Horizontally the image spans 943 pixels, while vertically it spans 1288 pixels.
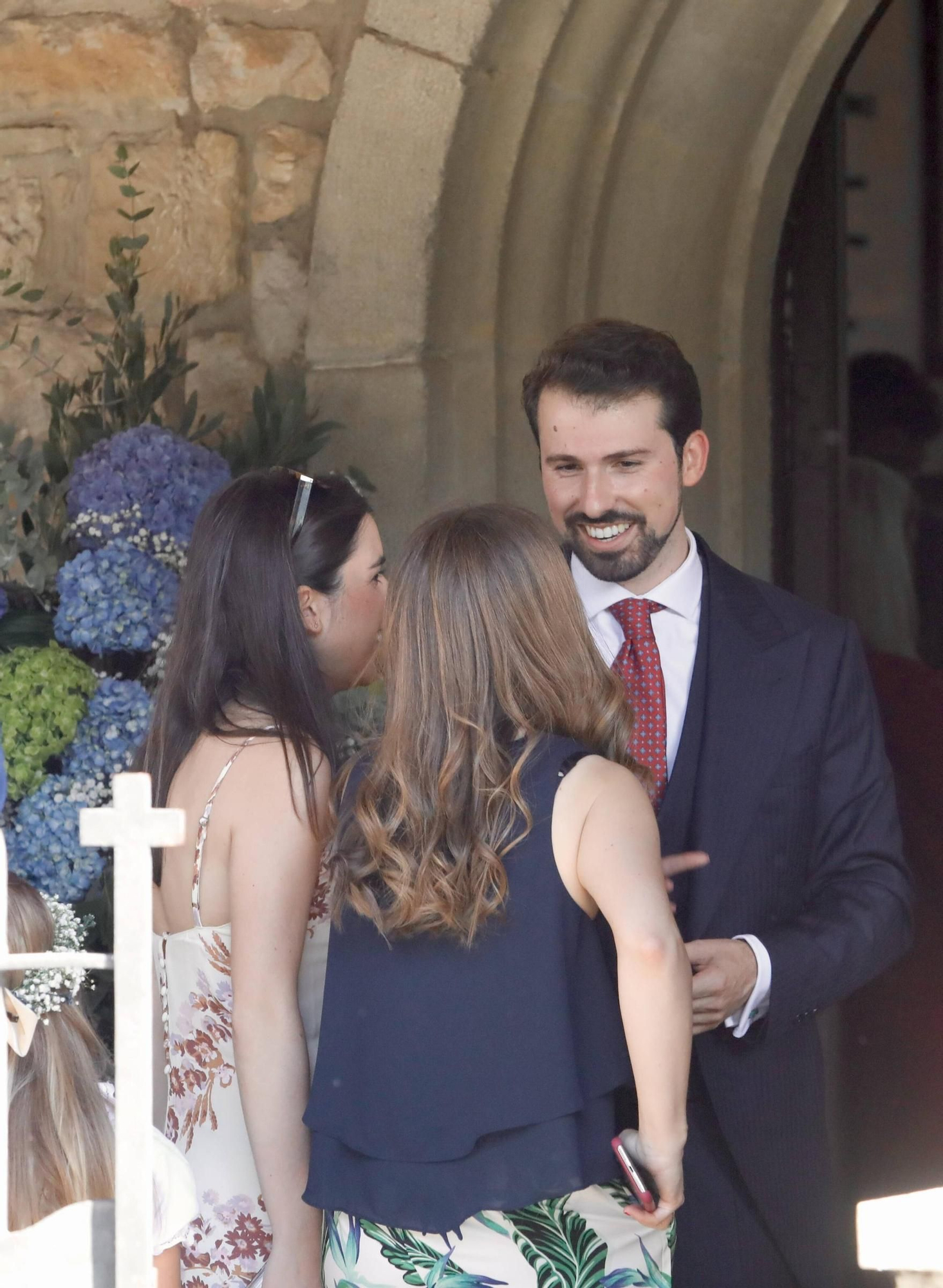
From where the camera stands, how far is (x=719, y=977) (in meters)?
1.87

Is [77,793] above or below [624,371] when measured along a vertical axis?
below

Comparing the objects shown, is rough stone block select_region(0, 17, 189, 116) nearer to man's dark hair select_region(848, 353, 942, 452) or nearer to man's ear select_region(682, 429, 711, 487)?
man's ear select_region(682, 429, 711, 487)

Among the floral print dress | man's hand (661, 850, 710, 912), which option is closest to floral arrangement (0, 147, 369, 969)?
the floral print dress

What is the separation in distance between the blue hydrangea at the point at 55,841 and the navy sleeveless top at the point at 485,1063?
96cm

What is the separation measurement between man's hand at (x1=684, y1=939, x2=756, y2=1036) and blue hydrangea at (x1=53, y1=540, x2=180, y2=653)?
3.49ft

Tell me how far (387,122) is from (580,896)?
170 centimetres

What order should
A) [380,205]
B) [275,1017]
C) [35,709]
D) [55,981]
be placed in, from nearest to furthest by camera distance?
[55,981] < [275,1017] < [35,709] < [380,205]

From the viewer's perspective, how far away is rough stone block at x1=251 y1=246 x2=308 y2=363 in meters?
2.95

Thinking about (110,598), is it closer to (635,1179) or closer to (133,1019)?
(635,1179)

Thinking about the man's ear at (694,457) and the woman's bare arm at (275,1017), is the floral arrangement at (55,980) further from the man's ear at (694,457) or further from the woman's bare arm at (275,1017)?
the man's ear at (694,457)

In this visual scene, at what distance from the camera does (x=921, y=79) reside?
306cm

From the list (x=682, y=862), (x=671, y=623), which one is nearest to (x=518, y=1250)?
(x=682, y=862)

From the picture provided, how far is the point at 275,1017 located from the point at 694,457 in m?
1.06

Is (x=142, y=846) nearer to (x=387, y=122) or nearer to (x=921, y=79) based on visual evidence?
(x=387, y=122)
